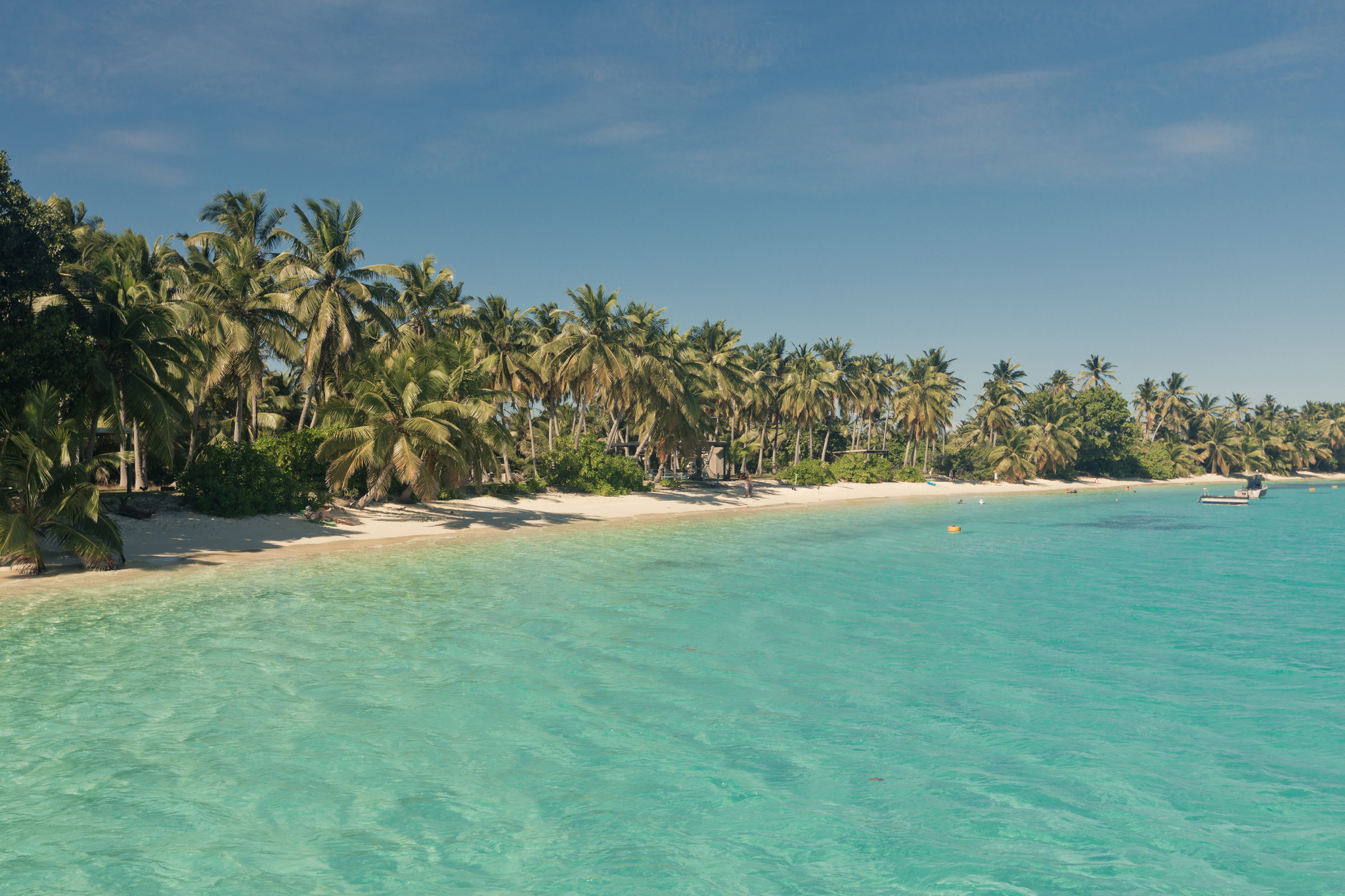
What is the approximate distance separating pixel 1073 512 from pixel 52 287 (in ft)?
185

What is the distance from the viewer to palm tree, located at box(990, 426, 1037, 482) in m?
82.4

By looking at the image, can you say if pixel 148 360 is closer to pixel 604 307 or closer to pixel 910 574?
pixel 910 574

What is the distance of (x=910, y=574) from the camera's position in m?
24.4

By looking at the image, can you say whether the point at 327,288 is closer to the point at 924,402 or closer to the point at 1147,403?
the point at 924,402

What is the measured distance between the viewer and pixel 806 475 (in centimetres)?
6819

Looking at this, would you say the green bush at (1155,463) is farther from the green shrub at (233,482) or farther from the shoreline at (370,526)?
the green shrub at (233,482)

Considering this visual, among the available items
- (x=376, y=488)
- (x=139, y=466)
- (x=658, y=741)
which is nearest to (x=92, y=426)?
(x=139, y=466)

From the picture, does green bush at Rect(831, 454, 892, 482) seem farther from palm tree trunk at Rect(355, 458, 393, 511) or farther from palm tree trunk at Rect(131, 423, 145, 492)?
palm tree trunk at Rect(131, 423, 145, 492)

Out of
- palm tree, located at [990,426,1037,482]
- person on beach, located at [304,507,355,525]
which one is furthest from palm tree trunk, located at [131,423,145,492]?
palm tree, located at [990,426,1037,482]

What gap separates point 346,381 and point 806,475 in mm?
43074

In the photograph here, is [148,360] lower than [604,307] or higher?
lower

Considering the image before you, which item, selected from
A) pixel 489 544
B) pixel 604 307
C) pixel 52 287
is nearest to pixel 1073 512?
pixel 604 307

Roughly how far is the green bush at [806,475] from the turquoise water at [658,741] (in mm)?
47159

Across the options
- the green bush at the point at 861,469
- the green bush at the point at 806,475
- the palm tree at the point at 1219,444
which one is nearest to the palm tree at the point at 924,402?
the green bush at the point at 861,469
